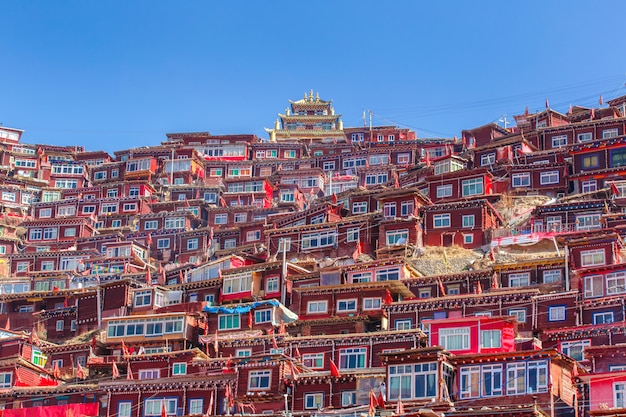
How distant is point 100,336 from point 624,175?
47.0m

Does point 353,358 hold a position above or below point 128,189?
below

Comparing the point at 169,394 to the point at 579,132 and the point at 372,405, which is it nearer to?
the point at 372,405

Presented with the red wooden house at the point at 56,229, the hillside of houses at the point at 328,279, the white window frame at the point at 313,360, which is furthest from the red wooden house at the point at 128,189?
the white window frame at the point at 313,360

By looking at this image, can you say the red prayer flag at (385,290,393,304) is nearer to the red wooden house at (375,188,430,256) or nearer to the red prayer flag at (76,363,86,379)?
the red wooden house at (375,188,430,256)

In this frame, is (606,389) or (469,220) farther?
(469,220)

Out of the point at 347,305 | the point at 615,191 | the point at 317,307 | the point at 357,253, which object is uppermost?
the point at 615,191

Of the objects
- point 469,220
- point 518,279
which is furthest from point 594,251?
point 469,220

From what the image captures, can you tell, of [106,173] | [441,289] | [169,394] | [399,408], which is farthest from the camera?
[106,173]

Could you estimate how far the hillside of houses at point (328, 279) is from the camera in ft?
199

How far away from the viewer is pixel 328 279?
82.5m

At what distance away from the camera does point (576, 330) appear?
6494 centimetres

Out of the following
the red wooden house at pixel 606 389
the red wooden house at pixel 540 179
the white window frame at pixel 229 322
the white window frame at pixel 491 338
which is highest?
the red wooden house at pixel 540 179

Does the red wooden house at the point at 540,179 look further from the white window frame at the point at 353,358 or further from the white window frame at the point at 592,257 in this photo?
the white window frame at the point at 353,358

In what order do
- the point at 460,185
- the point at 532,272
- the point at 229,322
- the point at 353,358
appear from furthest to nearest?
the point at 460,185 < the point at 229,322 < the point at 532,272 < the point at 353,358
